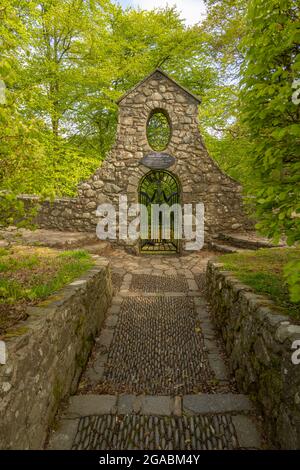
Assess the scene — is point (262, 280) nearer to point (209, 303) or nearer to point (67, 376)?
point (209, 303)

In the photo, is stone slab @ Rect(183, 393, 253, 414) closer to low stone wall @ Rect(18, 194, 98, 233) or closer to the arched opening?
the arched opening

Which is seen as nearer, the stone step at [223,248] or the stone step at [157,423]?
the stone step at [157,423]

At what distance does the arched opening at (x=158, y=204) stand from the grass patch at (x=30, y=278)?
175 inches

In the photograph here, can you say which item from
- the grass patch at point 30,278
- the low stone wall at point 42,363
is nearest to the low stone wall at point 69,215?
the grass patch at point 30,278

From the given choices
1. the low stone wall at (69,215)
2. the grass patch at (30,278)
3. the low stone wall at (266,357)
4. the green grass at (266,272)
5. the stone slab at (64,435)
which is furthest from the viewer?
the low stone wall at (69,215)

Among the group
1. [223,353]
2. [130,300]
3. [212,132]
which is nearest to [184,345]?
[223,353]

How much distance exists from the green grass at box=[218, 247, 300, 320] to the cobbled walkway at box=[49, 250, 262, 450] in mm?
1026

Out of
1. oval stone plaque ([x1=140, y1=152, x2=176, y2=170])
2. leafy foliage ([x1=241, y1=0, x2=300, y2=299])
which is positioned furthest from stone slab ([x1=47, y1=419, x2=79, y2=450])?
oval stone plaque ([x1=140, y1=152, x2=176, y2=170])

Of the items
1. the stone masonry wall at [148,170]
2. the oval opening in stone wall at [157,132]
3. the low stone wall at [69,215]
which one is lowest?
the low stone wall at [69,215]

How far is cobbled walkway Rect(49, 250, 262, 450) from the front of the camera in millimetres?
2305

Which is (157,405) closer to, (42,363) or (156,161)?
(42,363)

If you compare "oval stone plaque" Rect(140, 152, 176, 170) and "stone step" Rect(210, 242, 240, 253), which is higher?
"oval stone plaque" Rect(140, 152, 176, 170)

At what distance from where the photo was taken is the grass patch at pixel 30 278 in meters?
2.32

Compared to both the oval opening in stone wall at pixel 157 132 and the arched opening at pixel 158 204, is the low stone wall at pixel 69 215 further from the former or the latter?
the oval opening in stone wall at pixel 157 132
